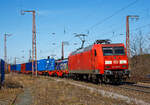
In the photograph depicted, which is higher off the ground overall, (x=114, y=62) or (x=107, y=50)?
(x=107, y=50)

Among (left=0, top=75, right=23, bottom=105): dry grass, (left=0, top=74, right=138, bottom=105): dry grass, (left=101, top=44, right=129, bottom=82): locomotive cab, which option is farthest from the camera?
(left=101, top=44, right=129, bottom=82): locomotive cab

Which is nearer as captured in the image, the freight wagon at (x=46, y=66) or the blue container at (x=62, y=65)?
the blue container at (x=62, y=65)

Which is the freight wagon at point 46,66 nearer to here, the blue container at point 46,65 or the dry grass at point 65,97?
the blue container at point 46,65

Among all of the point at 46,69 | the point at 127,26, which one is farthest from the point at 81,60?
the point at 46,69

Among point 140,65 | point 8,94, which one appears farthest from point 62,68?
point 8,94

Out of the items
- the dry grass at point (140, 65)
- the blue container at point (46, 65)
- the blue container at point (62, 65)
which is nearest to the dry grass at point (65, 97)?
the dry grass at point (140, 65)

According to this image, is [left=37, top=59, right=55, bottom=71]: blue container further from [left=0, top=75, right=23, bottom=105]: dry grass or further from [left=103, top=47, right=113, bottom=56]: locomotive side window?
[left=0, top=75, right=23, bottom=105]: dry grass

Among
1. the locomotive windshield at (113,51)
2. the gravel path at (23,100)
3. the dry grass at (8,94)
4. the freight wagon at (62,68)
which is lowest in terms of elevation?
the gravel path at (23,100)

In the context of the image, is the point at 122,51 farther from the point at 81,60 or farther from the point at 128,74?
the point at 81,60

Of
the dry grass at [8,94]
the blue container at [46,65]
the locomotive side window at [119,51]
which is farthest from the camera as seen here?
the blue container at [46,65]

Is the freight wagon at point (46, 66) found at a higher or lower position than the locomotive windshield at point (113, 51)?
lower

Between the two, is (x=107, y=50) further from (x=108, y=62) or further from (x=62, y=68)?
(x=62, y=68)

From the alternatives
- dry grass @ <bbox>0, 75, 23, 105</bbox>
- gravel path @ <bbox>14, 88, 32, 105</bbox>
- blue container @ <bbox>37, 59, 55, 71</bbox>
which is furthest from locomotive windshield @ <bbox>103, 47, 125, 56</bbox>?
blue container @ <bbox>37, 59, 55, 71</bbox>

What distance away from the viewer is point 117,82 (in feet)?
61.7
